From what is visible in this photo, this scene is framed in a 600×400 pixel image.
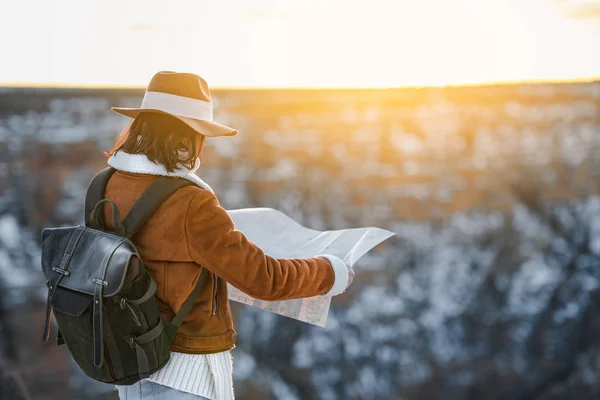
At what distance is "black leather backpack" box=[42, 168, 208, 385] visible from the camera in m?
1.52

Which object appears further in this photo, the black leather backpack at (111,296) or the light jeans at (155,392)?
the light jeans at (155,392)

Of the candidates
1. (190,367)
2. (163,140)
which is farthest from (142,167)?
(190,367)

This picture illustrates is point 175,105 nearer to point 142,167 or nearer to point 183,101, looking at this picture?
point 183,101

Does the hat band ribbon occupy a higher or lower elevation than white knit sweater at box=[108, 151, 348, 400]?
higher

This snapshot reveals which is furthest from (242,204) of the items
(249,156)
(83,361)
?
(83,361)

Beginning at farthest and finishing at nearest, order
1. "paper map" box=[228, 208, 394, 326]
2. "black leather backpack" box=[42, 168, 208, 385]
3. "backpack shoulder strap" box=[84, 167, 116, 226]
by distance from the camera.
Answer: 1. "paper map" box=[228, 208, 394, 326]
2. "backpack shoulder strap" box=[84, 167, 116, 226]
3. "black leather backpack" box=[42, 168, 208, 385]

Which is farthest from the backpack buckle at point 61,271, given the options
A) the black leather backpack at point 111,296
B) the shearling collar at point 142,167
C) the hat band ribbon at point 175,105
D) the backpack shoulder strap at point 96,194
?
the hat band ribbon at point 175,105

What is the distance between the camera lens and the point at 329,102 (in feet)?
12.5

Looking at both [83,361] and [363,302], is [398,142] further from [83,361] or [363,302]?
[83,361]

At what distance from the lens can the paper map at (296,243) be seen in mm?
1851

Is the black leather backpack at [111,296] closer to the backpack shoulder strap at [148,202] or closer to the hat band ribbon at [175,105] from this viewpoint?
the backpack shoulder strap at [148,202]

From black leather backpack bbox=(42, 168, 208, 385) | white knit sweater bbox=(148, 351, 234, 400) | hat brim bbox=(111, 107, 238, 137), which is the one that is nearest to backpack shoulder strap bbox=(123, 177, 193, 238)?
black leather backpack bbox=(42, 168, 208, 385)

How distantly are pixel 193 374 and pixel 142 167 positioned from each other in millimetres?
420

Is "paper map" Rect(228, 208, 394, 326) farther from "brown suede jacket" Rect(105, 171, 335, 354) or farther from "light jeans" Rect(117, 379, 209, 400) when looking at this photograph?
"light jeans" Rect(117, 379, 209, 400)
